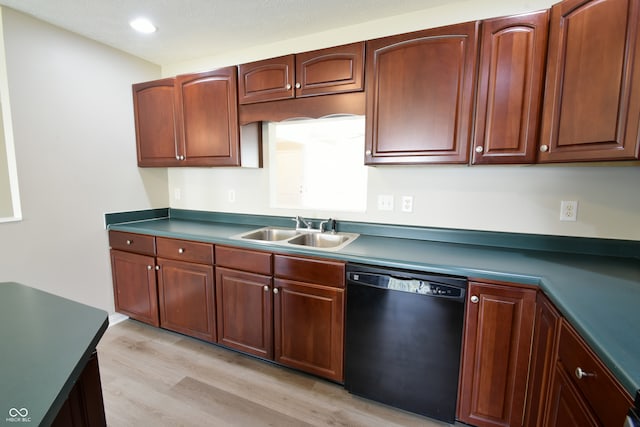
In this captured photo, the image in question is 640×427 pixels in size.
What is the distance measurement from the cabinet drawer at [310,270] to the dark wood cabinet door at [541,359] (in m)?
0.94

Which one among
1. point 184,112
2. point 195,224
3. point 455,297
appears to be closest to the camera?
point 455,297

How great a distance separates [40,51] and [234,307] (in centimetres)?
226

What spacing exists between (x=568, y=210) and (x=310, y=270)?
5.01ft

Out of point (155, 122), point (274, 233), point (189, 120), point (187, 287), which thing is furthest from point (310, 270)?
point (155, 122)

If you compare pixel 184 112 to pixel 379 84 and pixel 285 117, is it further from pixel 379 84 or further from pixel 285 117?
pixel 379 84

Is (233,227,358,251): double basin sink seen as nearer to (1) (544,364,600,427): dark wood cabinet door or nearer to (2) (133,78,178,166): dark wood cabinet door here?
(2) (133,78,178,166): dark wood cabinet door

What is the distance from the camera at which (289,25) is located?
2100 millimetres

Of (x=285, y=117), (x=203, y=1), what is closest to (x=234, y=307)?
(x=285, y=117)

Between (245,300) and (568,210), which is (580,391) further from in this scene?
(245,300)

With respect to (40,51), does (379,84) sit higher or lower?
lower

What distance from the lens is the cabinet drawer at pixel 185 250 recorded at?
2.14m

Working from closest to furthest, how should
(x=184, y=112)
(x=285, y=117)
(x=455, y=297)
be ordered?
(x=455, y=297) → (x=285, y=117) → (x=184, y=112)

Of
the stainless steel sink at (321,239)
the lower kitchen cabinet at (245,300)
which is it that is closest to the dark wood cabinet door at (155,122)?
the lower kitchen cabinet at (245,300)

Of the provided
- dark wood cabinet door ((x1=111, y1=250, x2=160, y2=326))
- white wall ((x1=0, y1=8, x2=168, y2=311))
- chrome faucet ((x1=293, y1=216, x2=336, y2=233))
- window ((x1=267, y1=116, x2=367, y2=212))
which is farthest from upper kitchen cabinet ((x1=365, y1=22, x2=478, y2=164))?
window ((x1=267, y1=116, x2=367, y2=212))
